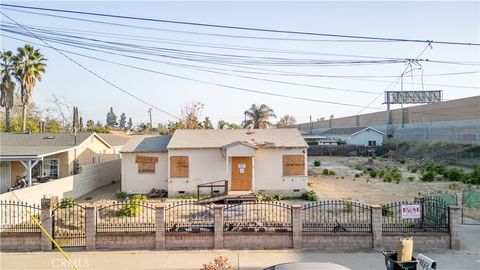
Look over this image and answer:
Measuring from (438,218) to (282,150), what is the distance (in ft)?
35.0

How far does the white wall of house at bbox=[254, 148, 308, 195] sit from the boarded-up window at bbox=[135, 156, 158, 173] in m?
6.24

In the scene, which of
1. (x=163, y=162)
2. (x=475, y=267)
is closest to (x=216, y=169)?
(x=163, y=162)

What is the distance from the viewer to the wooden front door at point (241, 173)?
2125 centimetres

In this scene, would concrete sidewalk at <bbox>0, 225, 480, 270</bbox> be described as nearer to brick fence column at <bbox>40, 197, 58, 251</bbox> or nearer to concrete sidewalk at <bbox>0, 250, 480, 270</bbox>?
concrete sidewalk at <bbox>0, 250, 480, 270</bbox>

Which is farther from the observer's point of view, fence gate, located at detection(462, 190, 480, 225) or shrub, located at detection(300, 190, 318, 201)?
shrub, located at detection(300, 190, 318, 201)

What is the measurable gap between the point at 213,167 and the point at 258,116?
32800 millimetres

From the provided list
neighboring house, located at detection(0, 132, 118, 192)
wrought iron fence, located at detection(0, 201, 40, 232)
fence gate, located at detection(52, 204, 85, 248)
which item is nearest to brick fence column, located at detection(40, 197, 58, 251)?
fence gate, located at detection(52, 204, 85, 248)

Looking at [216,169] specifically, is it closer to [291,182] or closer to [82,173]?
[291,182]

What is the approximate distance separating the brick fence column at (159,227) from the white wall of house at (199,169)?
32.4 feet

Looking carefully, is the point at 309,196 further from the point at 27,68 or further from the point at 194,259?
the point at 27,68

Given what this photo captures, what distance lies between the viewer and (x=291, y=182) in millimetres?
21531

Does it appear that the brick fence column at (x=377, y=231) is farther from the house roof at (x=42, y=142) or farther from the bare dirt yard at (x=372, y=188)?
the house roof at (x=42, y=142)

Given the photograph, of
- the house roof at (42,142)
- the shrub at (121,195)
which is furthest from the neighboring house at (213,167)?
the house roof at (42,142)

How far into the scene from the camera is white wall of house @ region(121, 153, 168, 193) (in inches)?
854
